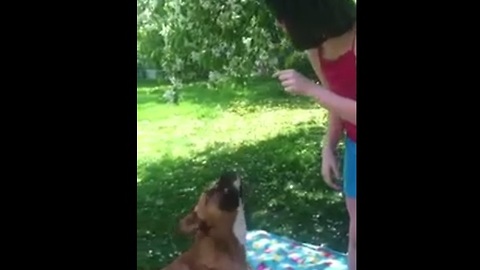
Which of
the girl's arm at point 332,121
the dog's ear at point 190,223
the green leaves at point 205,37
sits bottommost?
the dog's ear at point 190,223

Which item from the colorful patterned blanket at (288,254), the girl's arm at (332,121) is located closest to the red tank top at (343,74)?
the girl's arm at (332,121)

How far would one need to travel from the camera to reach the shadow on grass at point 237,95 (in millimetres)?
1647

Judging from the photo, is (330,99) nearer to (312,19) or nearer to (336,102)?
(336,102)

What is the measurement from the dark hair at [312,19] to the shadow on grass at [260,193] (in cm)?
16

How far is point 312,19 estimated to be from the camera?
5.40ft

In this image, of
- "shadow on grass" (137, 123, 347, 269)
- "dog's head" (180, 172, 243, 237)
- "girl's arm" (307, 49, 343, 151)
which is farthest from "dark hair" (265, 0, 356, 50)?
"dog's head" (180, 172, 243, 237)

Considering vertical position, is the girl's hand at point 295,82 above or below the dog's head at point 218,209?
above

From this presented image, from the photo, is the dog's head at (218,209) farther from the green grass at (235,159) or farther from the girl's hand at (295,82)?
the girl's hand at (295,82)

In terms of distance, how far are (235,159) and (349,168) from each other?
21 cm

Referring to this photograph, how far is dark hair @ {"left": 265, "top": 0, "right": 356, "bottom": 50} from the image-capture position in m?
1.64

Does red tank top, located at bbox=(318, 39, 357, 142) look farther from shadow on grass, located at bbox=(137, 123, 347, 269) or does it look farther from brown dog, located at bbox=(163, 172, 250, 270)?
brown dog, located at bbox=(163, 172, 250, 270)
